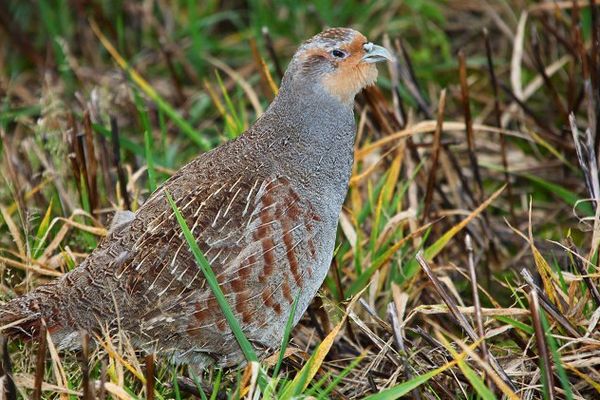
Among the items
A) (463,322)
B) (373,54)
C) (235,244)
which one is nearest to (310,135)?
(373,54)

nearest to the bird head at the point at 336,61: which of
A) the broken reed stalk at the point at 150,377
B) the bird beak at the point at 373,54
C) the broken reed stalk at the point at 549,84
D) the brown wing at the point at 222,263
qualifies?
the bird beak at the point at 373,54

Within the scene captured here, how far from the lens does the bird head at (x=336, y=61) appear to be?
Answer: 10.7 ft

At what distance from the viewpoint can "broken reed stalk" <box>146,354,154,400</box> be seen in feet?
8.92

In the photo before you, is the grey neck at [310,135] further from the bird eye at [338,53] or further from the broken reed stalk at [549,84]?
the broken reed stalk at [549,84]

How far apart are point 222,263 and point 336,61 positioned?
81cm

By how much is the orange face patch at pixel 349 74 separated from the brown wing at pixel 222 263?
1.33 ft

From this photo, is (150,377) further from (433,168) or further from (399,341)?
(433,168)

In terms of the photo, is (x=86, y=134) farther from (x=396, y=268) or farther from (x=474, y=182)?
(x=474, y=182)

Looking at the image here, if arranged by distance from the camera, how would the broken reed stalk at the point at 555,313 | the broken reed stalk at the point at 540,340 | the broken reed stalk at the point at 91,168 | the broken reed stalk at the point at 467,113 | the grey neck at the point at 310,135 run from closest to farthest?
the broken reed stalk at the point at 540,340, the broken reed stalk at the point at 555,313, the grey neck at the point at 310,135, the broken reed stalk at the point at 91,168, the broken reed stalk at the point at 467,113

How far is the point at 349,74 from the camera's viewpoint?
3281mm

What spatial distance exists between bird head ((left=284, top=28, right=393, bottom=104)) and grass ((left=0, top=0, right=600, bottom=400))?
668mm

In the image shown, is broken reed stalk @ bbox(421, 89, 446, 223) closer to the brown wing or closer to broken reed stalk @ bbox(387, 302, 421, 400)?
the brown wing

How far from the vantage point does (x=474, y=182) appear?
4.48 metres

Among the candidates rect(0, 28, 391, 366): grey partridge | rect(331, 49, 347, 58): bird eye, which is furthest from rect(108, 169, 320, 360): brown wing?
rect(331, 49, 347, 58): bird eye
